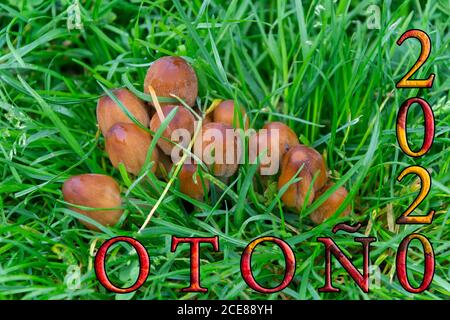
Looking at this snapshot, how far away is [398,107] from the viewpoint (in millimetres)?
1339

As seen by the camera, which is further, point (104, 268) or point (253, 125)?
point (253, 125)

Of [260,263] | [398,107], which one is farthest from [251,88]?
[260,263]

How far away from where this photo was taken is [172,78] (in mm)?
1248

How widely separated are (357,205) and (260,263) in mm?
273

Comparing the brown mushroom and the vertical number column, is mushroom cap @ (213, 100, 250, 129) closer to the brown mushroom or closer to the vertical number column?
the brown mushroom

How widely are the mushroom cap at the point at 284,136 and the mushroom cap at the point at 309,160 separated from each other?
23 mm

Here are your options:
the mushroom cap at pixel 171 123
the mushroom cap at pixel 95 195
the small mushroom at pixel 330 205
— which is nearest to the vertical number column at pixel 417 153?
the small mushroom at pixel 330 205

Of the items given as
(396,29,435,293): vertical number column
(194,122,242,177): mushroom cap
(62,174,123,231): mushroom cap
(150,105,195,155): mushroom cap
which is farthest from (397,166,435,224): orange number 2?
(62,174,123,231): mushroom cap

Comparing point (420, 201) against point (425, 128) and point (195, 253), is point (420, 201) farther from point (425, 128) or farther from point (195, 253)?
point (195, 253)

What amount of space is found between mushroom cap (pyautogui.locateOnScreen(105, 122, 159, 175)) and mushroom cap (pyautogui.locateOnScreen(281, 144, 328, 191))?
270mm

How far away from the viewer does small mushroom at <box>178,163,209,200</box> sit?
123 centimetres

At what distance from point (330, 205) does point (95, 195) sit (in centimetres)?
47

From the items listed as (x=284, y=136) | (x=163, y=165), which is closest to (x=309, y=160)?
(x=284, y=136)
